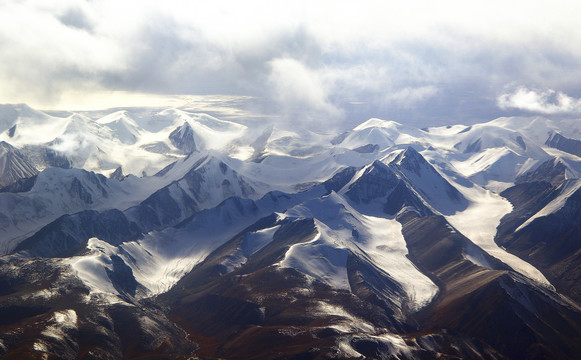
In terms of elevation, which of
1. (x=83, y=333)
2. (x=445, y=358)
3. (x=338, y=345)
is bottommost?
(x=445, y=358)

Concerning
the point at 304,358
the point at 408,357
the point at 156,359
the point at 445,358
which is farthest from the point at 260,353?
the point at 445,358

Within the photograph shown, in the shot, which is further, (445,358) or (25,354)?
(445,358)

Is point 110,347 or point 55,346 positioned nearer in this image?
point 55,346

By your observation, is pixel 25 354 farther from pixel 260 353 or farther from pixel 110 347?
pixel 260 353

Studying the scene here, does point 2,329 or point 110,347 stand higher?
point 2,329

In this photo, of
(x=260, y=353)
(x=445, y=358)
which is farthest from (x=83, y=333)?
(x=445, y=358)

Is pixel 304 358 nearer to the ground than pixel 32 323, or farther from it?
nearer to the ground

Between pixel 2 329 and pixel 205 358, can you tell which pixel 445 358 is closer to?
pixel 205 358

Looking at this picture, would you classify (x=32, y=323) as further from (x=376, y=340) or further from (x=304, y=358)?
(x=376, y=340)
